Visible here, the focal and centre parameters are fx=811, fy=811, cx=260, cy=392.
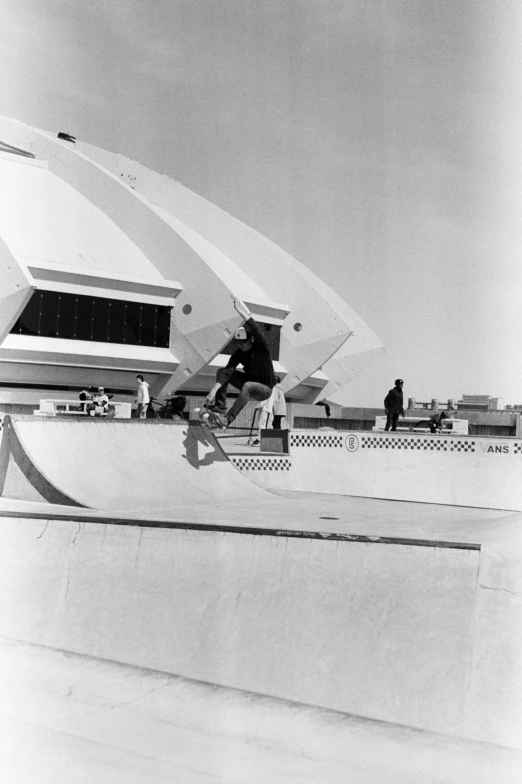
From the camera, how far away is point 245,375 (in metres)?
9.16

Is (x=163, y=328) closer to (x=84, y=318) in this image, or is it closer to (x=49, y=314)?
(x=84, y=318)

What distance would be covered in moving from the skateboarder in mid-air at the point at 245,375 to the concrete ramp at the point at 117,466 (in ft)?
3.40

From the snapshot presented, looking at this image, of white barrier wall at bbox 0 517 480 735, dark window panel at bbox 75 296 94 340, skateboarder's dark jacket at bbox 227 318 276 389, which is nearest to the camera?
white barrier wall at bbox 0 517 480 735

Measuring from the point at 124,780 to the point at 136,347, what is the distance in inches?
1216

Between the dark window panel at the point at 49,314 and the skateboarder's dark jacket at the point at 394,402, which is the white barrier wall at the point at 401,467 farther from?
the dark window panel at the point at 49,314

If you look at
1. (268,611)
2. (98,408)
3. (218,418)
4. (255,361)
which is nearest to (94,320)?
(98,408)

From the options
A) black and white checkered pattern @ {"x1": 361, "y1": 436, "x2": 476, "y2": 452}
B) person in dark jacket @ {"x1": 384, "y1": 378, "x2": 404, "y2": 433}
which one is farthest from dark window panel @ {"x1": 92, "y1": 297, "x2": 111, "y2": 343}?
black and white checkered pattern @ {"x1": 361, "y1": 436, "x2": 476, "y2": 452}

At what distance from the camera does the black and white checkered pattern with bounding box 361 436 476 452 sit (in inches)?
516

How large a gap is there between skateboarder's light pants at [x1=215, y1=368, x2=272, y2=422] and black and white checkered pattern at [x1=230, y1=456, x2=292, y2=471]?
15.8ft

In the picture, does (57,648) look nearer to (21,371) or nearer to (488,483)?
(488,483)

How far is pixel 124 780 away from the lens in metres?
3.88

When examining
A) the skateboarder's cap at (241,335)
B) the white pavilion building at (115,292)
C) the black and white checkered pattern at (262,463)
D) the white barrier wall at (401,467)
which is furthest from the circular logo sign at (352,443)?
the white pavilion building at (115,292)

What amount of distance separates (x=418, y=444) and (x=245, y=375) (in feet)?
17.3

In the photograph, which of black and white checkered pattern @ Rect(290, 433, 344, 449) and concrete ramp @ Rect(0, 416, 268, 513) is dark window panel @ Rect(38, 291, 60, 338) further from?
concrete ramp @ Rect(0, 416, 268, 513)
